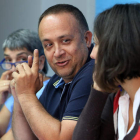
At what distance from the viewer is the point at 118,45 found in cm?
89

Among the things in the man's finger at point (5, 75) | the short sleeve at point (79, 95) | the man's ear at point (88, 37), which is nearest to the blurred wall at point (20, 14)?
the man's finger at point (5, 75)

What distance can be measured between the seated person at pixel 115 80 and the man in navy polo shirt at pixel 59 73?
0.13 metres

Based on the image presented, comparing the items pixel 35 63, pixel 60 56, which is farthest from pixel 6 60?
pixel 60 56

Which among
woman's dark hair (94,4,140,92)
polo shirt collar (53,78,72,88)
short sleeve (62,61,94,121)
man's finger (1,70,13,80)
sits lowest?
man's finger (1,70,13,80)

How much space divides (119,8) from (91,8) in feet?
5.26

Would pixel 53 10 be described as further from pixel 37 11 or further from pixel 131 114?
pixel 37 11

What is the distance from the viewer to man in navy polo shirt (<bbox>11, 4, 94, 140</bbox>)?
3.89 feet

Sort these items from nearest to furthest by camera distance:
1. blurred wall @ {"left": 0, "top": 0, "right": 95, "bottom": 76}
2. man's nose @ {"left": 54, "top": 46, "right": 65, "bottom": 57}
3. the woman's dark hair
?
1. the woman's dark hair
2. man's nose @ {"left": 54, "top": 46, "right": 65, "bottom": 57}
3. blurred wall @ {"left": 0, "top": 0, "right": 95, "bottom": 76}

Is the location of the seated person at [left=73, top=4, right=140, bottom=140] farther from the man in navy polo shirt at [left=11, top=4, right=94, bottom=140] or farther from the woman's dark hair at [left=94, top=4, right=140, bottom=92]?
the man in navy polo shirt at [left=11, top=4, right=94, bottom=140]

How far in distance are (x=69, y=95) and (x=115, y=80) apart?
399 millimetres

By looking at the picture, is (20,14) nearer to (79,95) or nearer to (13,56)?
(13,56)

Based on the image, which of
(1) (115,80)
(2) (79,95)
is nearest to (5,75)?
(2) (79,95)

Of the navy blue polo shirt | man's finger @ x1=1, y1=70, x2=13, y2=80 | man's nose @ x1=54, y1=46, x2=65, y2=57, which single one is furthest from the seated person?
man's finger @ x1=1, y1=70, x2=13, y2=80

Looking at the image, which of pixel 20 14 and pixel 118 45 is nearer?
pixel 118 45
